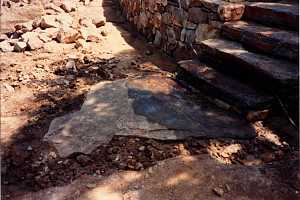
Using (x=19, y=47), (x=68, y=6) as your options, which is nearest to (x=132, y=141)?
(x=19, y=47)

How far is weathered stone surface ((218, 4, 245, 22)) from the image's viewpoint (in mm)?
4051

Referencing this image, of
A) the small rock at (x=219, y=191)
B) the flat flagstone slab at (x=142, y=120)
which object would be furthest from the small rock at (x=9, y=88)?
the small rock at (x=219, y=191)

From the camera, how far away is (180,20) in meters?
4.98

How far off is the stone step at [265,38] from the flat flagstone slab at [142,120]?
698mm

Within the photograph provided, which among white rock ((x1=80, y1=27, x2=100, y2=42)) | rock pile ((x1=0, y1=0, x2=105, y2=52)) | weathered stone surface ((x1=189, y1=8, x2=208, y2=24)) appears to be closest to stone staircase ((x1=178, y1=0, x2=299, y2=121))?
weathered stone surface ((x1=189, y1=8, x2=208, y2=24))

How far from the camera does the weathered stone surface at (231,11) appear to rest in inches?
159

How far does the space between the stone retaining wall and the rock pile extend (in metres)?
0.78

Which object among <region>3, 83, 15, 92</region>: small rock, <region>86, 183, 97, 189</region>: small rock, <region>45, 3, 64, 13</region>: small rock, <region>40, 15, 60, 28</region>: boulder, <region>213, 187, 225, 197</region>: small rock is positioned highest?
<region>45, 3, 64, 13</region>: small rock

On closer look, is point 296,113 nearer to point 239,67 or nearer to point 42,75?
point 239,67

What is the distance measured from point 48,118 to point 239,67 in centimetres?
178

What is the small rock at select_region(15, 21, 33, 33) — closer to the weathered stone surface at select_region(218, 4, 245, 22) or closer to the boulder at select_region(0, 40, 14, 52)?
the boulder at select_region(0, 40, 14, 52)

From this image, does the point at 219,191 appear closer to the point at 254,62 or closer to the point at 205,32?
the point at 254,62

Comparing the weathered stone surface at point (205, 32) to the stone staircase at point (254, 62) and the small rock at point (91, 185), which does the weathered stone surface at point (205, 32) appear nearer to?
the stone staircase at point (254, 62)

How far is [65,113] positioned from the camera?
3529 mm
